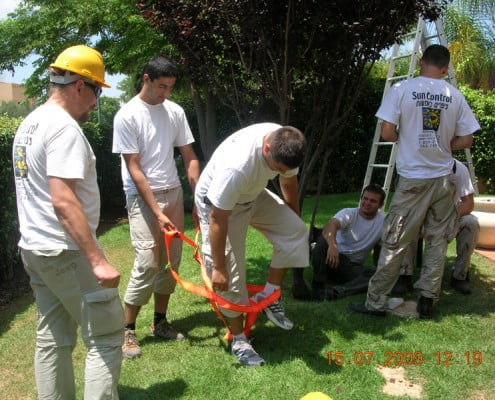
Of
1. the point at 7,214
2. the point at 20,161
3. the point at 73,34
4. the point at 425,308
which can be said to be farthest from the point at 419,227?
the point at 73,34

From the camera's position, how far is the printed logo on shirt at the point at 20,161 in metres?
2.34

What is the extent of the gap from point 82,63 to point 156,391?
200 cm

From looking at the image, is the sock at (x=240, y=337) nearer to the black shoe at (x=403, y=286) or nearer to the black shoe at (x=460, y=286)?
the black shoe at (x=403, y=286)

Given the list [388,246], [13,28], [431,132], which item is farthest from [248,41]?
[13,28]

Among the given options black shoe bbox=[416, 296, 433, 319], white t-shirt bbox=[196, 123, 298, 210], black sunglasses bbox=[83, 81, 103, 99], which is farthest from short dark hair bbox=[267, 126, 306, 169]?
black shoe bbox=[416, 296, 433, 319]

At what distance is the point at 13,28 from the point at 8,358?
12.5 meters

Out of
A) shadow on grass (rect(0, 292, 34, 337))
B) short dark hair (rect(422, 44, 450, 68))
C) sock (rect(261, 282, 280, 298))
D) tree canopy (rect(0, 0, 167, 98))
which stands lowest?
shadow on grass (rect(0, 292, 34, 337))

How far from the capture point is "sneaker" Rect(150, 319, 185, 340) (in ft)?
12.6

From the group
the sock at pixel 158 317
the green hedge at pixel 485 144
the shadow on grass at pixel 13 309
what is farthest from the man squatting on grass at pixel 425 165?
the green hedge at pixel 485 144

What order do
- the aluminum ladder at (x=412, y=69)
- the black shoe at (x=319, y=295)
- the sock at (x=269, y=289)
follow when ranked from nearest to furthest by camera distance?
the sock at (x=269, y=289)
the black shoe at (x=319, y=295)
the aluminum ladder at (x=412, y=69)

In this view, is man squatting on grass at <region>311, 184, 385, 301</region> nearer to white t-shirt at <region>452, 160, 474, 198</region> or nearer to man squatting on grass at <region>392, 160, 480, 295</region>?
man squatting on grass at <region>392, 160, 480, 295</region>

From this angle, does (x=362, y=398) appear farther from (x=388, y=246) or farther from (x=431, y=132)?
(x=431, y=132)

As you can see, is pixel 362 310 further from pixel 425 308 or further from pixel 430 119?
pixel 430 119

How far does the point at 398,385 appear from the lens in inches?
119
